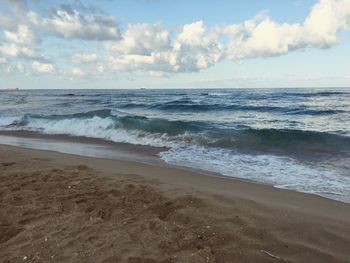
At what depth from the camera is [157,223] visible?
3.87 m

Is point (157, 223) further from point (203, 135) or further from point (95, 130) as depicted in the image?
point (95, 130)

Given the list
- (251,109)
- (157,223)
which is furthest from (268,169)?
(251,109)

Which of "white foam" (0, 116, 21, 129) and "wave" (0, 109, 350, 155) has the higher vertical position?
"wave" (0, 109, 350, 155)

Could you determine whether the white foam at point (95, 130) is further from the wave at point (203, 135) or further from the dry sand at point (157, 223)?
the dry sand at point (157, 223)

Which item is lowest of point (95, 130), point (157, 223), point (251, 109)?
point (251, 109)

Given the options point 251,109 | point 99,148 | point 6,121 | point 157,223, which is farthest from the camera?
point 251,109

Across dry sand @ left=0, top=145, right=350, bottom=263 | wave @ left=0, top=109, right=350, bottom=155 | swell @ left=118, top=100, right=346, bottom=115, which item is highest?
dry sand @ left=0, top=145, right=350, bottom=263

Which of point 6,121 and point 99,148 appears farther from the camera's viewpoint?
point 6,121

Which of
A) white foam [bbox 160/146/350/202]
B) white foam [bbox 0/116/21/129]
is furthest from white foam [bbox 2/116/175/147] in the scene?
white foam [bbox 160/146/350/202]

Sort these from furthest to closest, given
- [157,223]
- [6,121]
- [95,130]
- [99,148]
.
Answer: [6,121] → [95,130] → [99,148] → [157,223]

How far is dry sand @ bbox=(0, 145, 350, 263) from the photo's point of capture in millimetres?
3223

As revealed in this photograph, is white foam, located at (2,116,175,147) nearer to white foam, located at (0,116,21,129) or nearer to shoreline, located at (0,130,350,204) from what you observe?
white foam, located at (0,116,21,129)

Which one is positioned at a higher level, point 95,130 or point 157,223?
point 157,223

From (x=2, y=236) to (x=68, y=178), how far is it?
7.78ft
